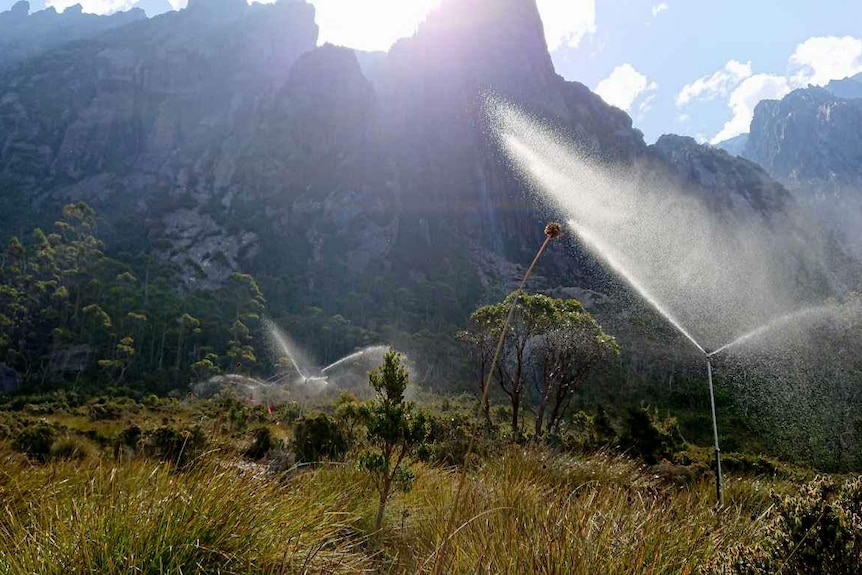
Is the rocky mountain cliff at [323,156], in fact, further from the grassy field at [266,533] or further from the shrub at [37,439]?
the grassy field at [266,533]

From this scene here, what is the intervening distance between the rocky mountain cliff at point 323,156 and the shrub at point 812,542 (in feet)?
283

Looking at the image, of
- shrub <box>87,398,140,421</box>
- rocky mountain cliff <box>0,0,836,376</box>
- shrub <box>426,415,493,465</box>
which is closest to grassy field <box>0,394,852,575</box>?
shrub <box>426,415,493,465</box>

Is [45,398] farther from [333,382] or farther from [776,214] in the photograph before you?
[776,214]

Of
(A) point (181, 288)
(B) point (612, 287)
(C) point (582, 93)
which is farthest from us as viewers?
(C) point (582, 93)

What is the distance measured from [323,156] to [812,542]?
12255 centimetres

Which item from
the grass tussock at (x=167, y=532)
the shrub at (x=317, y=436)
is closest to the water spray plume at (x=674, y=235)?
the shrub at (x=317, y=436)

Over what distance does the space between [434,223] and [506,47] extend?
5460cm

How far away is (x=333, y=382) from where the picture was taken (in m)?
46.6

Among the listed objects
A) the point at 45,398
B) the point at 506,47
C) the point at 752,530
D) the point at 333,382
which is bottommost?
the point at 333,382

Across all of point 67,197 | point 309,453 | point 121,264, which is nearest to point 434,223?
point 121,264

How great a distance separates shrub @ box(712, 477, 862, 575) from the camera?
2346mm

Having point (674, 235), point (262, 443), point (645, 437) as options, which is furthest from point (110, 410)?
point (674, 235)

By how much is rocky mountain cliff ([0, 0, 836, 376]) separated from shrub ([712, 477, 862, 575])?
86372mm

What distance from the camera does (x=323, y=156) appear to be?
385 feet
